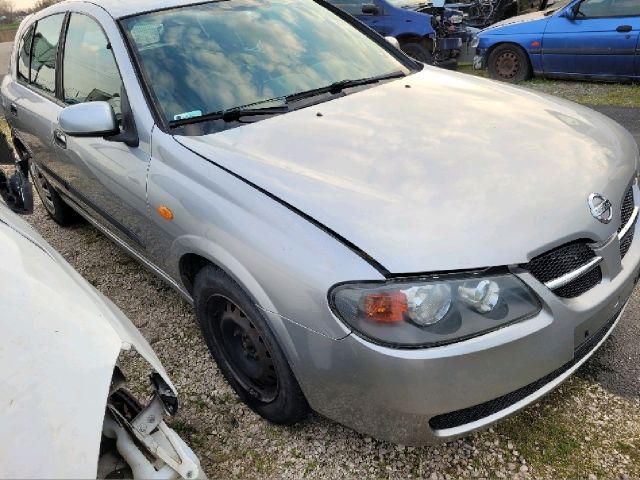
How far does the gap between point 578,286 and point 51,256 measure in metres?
1.87

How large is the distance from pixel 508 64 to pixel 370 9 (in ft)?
7.66

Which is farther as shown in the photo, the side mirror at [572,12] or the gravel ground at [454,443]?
the side mirror at [572,12]

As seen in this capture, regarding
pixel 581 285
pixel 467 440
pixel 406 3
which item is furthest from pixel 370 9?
pixel 467 440

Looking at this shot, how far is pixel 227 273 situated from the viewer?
2.02 meters

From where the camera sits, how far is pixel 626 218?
83.5 inches

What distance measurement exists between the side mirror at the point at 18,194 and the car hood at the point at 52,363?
0.68 metres

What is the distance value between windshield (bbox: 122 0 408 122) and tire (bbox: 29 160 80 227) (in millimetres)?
1970

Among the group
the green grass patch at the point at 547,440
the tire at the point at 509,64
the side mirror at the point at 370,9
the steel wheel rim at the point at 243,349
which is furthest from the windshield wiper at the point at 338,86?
the side mirror at the point at 370,9

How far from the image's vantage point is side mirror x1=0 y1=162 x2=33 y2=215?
2.44m

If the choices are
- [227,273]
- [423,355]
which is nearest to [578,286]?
[423,355]

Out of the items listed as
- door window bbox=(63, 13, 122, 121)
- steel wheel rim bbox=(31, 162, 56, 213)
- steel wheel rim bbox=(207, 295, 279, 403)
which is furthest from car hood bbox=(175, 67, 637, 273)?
steel wheel rim bbox=(31, 162, 56, 213)

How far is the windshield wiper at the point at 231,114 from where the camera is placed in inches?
93.0

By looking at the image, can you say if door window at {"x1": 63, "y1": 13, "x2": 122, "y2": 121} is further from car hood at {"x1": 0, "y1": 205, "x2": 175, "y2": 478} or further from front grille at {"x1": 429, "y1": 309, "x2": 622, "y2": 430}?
front grille at {"x1": 429, "y1": 309, "x2": 622, "y2": 430}

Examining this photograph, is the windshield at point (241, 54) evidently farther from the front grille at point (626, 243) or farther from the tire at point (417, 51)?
the tire at point (417, 51)
